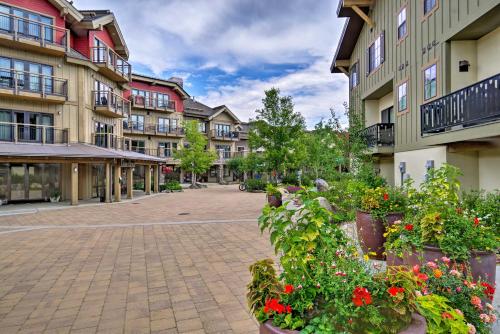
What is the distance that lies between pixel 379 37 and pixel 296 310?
14466mm

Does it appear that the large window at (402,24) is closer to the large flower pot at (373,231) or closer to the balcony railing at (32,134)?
the large flower pot at (373,231)

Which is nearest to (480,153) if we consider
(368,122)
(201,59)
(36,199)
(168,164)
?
(368,122)

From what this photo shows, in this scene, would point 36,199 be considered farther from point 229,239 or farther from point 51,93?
point 229,239

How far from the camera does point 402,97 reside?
11383 millimetres

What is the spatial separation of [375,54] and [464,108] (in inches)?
311

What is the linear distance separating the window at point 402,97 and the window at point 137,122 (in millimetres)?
29020

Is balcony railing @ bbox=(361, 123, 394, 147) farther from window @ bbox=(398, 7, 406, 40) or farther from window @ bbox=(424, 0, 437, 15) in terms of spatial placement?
window @ bbox=(424, 0, 437, 15)

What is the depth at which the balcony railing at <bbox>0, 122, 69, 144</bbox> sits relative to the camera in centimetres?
1591

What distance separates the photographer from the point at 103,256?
6543mm

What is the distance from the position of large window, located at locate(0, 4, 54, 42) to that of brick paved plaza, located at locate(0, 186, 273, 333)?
12.1 m

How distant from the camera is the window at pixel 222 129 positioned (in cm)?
4147

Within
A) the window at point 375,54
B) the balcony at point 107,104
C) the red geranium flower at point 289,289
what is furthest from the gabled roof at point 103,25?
the red geranium flower at point 289,289

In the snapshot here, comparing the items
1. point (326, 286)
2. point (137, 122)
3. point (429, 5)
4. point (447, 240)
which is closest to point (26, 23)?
point (137, 122)

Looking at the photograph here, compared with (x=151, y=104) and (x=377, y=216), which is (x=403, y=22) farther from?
(x=151, y=104)
